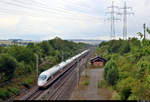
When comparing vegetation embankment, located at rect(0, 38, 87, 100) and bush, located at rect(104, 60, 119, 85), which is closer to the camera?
bush, located at rect(104, 60, 119, 85)

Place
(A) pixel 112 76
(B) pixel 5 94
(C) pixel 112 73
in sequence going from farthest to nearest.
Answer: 1. (A) pixel 112 76
2. (C) pixel 112 73
3. (B) pixel 5 94

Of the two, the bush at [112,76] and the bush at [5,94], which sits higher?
the bush at [112,76]

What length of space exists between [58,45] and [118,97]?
5911 centimetres

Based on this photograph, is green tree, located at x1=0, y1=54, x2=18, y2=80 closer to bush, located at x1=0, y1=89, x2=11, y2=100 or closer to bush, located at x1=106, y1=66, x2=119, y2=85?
bush, located at x1=0, y1=89, x2=11, y2=100

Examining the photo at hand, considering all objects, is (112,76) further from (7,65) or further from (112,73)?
(7,65)

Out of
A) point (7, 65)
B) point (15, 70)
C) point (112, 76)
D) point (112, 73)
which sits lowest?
point (112, 76)

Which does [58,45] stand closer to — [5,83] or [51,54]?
[51,54]

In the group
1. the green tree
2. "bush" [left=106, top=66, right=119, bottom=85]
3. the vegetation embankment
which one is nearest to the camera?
"bush" [left=106, top=66, right=119, bottom=85]

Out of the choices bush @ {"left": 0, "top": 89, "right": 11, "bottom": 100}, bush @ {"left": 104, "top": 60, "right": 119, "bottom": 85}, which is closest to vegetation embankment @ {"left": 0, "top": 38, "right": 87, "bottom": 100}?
bush @ {"left": 0, "top": 89, "right": 11, "bottom": 100}

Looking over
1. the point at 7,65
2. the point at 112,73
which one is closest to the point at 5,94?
the point at 7,65

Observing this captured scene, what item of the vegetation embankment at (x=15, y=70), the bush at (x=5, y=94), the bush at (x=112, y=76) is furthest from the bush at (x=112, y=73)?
the bush at (x=5, y=94)

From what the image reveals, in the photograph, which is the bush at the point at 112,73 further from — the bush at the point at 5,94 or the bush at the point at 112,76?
the bush at the point at 5,94

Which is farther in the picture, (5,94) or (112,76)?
(112,76)

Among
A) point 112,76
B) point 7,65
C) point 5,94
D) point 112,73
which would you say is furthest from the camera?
point 7,65
